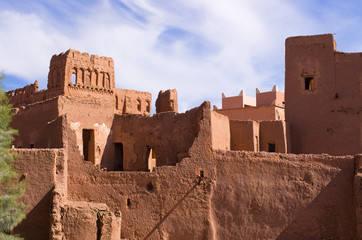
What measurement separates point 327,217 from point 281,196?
157cm

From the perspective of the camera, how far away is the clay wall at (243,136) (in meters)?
20.3

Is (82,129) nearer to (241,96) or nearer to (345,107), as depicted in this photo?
(345,107)

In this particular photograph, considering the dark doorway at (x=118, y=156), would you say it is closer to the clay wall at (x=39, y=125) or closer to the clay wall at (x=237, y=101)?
the clay wall at (x=39, y=125)

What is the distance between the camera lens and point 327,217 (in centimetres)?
1642

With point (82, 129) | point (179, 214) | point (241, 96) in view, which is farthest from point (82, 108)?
point (241, 96)

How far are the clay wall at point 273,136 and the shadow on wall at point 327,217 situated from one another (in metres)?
4.36

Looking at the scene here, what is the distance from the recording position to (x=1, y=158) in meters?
13.4

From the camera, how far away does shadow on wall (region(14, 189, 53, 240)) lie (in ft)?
50.8

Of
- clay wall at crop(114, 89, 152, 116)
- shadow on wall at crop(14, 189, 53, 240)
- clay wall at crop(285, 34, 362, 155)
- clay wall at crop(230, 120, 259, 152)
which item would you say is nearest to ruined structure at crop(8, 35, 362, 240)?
shadow on wall at crop(14, 189, 53, 240)

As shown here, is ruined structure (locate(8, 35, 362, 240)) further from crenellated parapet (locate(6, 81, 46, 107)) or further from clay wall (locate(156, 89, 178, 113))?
crenellated parapet (locate(6, 81, 46, 107))

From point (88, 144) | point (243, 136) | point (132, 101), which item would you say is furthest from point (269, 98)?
point (88, 144)

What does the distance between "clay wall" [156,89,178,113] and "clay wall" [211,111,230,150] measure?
8695mm

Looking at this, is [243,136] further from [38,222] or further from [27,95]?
[27,95]

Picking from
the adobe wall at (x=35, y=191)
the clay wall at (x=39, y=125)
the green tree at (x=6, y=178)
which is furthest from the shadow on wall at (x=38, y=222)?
the clay wall at (x=39, y=125)
